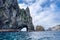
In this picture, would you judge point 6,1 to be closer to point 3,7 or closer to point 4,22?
point 3,7

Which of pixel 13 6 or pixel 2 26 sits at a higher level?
pixel 13 6

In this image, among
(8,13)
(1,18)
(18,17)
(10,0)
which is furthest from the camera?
(18,17)

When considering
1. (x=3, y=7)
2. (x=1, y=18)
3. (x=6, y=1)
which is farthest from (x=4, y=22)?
(x=6, y=1)

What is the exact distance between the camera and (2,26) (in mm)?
159500

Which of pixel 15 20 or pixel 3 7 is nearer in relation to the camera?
pixel 3 7

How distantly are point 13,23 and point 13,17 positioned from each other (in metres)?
6.58

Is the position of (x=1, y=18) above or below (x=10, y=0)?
below

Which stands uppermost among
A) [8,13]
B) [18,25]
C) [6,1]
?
[6,1]

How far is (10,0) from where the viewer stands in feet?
577

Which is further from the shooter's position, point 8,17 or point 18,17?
point 18,17

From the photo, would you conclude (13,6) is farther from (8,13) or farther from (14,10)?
(8,13)

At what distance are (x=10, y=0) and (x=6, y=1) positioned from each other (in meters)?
5.45

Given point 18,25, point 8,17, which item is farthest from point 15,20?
point 8,17

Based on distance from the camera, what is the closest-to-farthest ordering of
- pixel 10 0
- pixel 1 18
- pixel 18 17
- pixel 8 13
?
1. pixel 1 18
2. pixel 8 13
3. pixel 10 0
4. pixel 18 17
